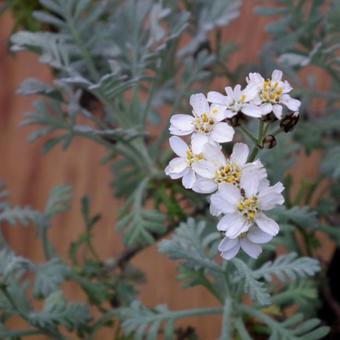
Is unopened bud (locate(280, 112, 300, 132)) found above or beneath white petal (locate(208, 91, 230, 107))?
beneath

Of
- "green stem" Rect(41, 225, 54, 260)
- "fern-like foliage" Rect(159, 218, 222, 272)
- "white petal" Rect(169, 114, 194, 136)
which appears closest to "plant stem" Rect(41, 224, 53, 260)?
"green stem" Rect(41, 225, 54, 260)

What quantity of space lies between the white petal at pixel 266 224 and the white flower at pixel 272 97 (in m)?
0.06

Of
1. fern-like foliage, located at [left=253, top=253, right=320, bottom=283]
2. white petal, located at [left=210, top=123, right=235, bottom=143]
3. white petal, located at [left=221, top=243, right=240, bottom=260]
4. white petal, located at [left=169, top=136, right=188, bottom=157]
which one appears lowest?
fern-like foliage, located at [left=253, top=253, right=320, bottom=283]

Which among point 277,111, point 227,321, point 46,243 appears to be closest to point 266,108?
point 277,111

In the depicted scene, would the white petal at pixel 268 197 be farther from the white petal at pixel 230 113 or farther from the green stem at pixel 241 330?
the green stem at pixel 241 330

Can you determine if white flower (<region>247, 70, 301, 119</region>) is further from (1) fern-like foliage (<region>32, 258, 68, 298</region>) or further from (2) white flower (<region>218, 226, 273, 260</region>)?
(1) fern-like foliage (<region>32, 258, 68, 298</region>)

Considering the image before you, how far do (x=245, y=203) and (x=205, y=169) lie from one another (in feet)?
0.11

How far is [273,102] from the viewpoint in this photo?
0.47 meters

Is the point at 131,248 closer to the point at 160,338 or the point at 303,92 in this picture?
the point at 160,338

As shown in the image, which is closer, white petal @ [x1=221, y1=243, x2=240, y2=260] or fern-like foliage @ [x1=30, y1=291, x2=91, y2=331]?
white petal @ [x1=221, y1=243, x2=240, y2=260]

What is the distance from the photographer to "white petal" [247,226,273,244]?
→ 18.0 inches

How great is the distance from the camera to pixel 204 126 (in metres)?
0.48

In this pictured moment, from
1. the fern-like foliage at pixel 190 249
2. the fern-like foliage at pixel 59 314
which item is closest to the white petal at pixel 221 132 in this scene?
the fern-like foliage at pixel 190 249

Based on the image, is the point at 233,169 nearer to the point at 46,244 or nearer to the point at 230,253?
the point at 230,253
